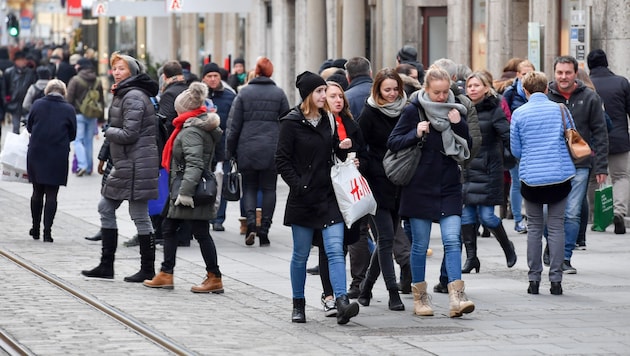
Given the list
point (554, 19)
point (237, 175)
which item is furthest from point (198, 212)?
point (554, 19)

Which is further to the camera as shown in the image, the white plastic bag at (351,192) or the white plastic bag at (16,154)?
the white plastic bag at (16,154)

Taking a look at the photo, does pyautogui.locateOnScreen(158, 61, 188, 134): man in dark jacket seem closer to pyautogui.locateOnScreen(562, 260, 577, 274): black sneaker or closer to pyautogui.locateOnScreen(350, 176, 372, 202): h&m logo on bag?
pyautogui.locateOnScreen(562, 260, 577, 274): black sneaker

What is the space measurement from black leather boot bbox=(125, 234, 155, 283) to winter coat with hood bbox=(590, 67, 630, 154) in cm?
581

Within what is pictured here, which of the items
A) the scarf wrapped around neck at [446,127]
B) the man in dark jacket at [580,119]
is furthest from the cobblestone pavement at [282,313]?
the scarf wrapped around neck at [446,127]

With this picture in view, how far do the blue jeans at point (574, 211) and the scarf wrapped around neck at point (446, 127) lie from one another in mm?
2744

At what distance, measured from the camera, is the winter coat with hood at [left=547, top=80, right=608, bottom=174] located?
14.9 m

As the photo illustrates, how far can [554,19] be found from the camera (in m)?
22.4

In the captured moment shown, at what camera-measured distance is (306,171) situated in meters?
11.2

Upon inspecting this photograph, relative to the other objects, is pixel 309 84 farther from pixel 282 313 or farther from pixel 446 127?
pixel 282 313

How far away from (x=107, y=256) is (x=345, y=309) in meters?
3.46

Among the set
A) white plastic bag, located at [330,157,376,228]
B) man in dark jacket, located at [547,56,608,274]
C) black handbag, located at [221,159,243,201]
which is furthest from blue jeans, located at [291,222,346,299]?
black handbag, located at [221,159,243,201]

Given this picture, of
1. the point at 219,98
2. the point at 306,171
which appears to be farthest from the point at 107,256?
the point at 219,98

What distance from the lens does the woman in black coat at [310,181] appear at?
11164 mm

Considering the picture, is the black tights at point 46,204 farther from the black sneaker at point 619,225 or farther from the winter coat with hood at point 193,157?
the black sneaker at point 619,225
